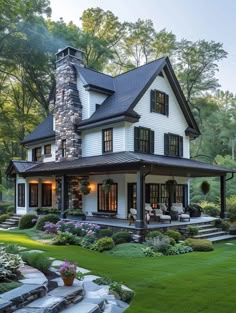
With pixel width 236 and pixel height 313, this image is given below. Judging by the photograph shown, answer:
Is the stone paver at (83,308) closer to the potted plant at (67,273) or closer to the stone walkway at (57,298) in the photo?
the stone walkway at (57,298)

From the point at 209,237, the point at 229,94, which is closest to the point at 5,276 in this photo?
the point at 209,237

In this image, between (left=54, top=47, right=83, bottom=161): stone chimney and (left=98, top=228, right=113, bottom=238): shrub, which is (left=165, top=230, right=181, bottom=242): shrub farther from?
(left=54, top=47, right=83, bottom=161): stone chimney

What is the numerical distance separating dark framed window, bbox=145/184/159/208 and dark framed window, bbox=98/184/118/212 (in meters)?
1.73

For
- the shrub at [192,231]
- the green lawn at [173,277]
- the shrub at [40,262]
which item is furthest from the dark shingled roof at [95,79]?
the shrub at [40,262]

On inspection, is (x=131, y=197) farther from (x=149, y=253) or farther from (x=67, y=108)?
(x=67, y=108)

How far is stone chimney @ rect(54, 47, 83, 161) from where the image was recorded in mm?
19016

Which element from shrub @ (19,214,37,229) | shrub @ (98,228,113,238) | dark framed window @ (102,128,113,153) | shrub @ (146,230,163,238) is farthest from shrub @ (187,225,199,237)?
shrub @ (19,214,37,229)

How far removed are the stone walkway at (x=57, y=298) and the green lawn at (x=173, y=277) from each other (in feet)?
1.75

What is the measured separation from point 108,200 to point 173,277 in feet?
32.4

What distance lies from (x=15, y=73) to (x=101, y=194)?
20.6m

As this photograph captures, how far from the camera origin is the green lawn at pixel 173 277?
579 cm

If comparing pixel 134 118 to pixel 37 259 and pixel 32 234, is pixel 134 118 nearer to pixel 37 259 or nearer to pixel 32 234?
pixel 32 234

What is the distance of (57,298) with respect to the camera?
5.24 meters

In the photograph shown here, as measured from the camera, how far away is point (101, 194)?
698 inches
